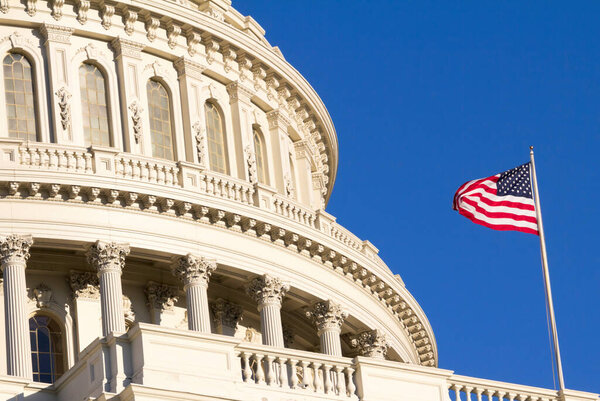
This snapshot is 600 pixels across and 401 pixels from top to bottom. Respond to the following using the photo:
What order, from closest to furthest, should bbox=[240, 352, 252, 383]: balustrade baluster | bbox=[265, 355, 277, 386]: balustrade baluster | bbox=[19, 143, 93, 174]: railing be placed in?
bbox=[240, 352, 252, 383]: balustrade baluster < bbox=[265, 355, 277, 386]: balustrade baluster < bbox=[19, 143, 93, 174]: railing

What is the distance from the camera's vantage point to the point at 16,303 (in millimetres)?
45812

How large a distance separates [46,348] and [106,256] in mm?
2942

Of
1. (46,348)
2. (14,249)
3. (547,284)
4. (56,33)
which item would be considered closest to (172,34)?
(56,33)

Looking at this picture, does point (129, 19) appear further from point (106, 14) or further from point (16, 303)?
point (16, 303)

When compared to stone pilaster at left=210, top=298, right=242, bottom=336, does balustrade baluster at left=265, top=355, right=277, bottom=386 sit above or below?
below

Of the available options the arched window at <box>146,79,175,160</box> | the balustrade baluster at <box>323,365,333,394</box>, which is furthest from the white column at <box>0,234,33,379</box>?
the balustrade baluster at <box>323,365,333,394</box>

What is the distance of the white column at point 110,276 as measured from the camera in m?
46.8

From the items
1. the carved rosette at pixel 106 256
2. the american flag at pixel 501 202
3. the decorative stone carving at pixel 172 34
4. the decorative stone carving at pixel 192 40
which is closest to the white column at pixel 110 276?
the carved rosette at pixel 106 256

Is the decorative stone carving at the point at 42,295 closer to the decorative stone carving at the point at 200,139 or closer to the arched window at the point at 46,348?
the arched window at the point at 46,348

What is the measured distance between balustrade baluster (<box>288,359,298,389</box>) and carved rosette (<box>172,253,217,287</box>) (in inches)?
594

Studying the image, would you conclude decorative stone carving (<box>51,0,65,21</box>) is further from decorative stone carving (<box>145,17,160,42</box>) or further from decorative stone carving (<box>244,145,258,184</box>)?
decorative stone carving (<box>244,145,258,184</box>)

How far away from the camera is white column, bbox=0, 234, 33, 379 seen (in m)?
44.6

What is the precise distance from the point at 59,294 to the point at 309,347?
9767mm

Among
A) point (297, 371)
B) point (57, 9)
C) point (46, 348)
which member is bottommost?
point (297, 371)
